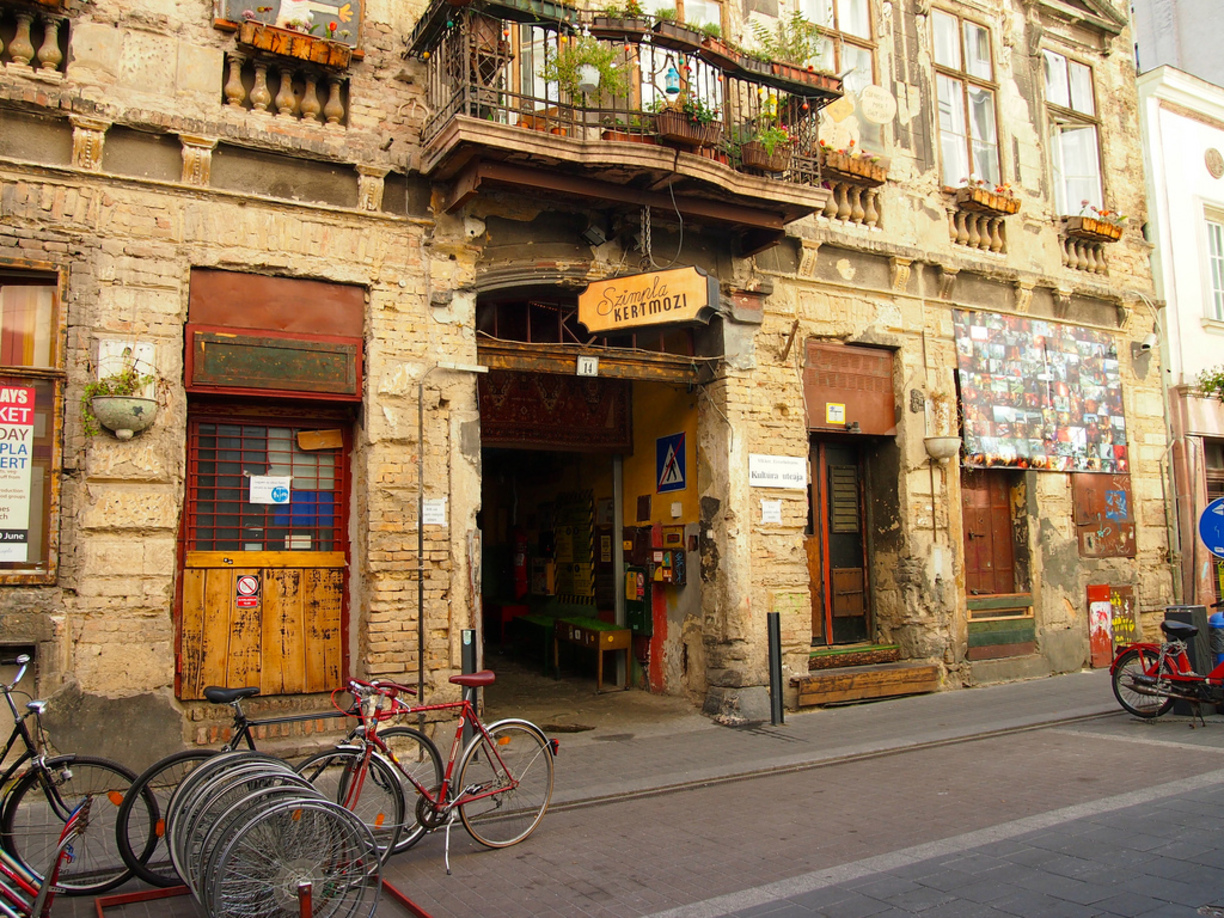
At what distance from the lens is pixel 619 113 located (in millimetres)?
8953

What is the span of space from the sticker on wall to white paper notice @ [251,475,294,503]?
440cm

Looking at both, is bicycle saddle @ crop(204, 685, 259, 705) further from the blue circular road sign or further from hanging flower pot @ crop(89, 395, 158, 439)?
the blue circular road sign

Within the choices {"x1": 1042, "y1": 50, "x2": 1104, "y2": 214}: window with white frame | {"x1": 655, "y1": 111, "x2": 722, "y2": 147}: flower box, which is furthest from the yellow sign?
{"x1": 1042, "y1": 50, "x2": 1104, "y2": 214}: window with white frame

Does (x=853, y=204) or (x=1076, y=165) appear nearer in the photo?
(x=853, y=204)

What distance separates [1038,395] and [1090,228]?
8.80ft

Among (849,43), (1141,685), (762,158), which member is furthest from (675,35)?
(1141,685)

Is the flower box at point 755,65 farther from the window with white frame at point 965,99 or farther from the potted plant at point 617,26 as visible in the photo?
the window with white frame at point 965,99

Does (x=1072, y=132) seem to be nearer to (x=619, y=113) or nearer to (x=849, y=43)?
(x=849, y=43)

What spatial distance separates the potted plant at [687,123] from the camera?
862cm

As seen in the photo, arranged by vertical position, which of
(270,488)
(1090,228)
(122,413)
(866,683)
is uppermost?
(1090,228)

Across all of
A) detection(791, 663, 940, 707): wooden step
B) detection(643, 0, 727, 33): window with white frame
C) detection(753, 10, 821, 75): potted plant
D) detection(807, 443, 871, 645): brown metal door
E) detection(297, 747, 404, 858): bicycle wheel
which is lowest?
detection(791, 663, 940, 707): wooden step

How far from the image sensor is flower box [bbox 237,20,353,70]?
7895mm

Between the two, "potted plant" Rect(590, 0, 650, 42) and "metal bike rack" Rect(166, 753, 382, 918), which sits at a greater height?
"potted plant" Rect(590, 0, 650, 42)

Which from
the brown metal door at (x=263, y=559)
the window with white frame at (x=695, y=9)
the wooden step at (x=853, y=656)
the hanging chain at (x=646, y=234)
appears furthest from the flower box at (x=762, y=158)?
the wooden step at (x=853, y=656)
